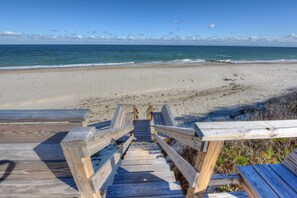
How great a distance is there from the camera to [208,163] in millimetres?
1343

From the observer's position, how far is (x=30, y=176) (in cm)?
211

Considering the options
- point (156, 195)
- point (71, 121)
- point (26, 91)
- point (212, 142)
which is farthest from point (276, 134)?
point (26, 91)

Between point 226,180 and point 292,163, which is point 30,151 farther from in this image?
point 292,163

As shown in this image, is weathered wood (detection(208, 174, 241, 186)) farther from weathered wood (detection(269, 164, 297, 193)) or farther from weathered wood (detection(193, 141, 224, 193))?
weathered wood (detection(193, 141, 224, 193))

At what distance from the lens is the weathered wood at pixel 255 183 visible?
1.58 m

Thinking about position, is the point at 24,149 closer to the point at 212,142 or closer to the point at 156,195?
the point at 156,195

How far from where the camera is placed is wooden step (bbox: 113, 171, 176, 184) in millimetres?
2764

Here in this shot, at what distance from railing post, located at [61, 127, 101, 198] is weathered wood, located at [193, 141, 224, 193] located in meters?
0.86

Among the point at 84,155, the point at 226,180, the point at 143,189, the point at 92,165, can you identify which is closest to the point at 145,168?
the point at 143,189

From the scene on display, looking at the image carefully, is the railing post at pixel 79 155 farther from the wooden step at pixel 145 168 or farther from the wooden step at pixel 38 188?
the wooden step at pixel 145 168

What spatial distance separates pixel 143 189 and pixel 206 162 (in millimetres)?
1391

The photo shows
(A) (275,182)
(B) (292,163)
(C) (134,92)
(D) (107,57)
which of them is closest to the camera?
(A) (275,182)

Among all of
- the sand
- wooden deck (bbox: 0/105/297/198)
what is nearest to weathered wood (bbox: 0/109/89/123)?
wooden deck (bbox: 0/105/297/198)

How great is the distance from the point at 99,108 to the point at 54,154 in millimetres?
8365
